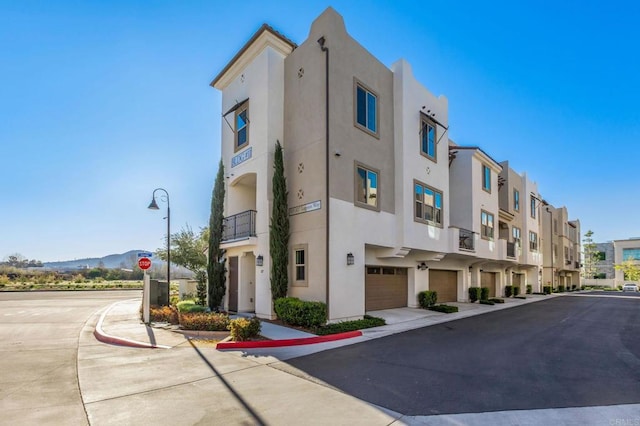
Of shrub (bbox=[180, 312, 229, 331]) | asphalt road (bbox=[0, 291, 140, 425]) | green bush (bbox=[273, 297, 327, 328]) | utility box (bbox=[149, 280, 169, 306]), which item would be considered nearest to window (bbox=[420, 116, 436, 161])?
green bush (bbox=[273, 297, 327, 328])

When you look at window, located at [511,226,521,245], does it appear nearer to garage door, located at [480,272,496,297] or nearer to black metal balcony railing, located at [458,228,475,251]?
garage door, located at [480,272,496,297]

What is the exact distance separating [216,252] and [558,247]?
4432 centimetres

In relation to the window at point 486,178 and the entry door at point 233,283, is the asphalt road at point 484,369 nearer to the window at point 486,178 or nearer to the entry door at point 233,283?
the entry door at point 233,283

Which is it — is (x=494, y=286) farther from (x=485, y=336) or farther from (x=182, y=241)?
(x=182, y=241)

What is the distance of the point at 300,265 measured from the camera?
Result: 46.1ft

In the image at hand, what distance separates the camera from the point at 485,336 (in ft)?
39.4

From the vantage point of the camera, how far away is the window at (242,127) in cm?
1685

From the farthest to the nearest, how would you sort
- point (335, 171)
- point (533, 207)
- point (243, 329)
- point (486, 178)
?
point (533, 207), point (486, 178), point (335, 171), point (243, 329)

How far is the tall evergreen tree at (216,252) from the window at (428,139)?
10.2 m

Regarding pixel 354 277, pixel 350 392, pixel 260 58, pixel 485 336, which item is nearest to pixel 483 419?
pixel 350 392

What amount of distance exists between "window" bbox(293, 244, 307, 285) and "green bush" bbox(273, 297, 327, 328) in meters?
1.15

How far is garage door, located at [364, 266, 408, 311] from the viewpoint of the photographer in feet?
53.1

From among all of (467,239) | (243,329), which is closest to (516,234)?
(467,239)

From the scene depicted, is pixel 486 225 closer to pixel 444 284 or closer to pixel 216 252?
pixel 444 284
